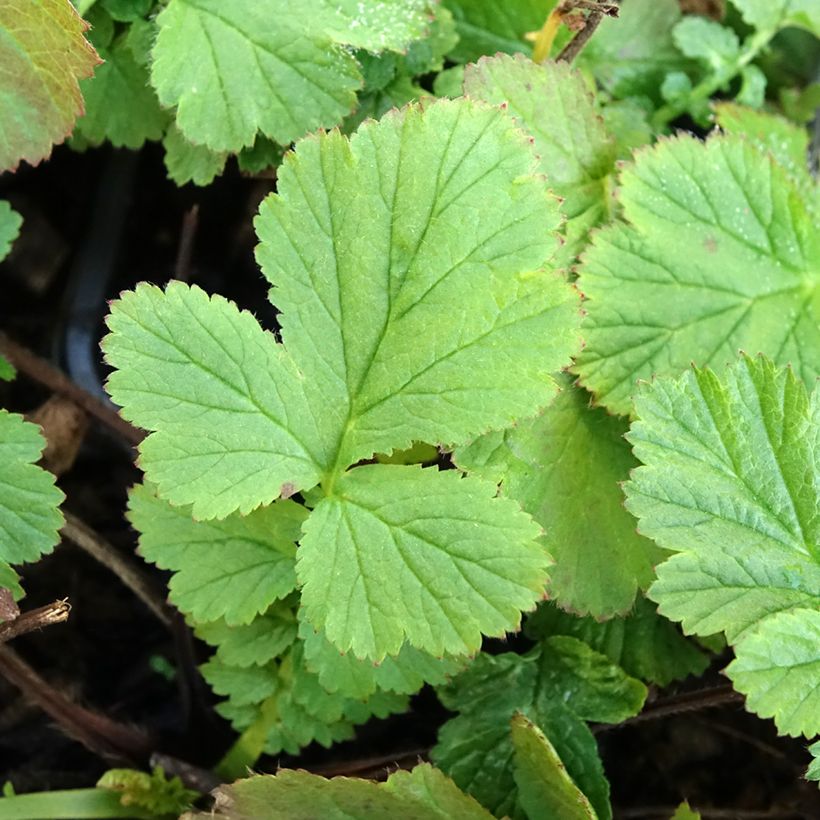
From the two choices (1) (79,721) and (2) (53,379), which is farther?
(2) (53,379)

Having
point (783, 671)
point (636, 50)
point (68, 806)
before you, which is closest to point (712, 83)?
point (636, 50)

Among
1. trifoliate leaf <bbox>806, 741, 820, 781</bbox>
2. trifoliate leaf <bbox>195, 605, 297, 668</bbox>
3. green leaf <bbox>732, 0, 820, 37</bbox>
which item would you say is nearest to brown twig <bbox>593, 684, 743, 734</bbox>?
trifoliate leaf <bbox>806, 741, 820, 781</bbox>

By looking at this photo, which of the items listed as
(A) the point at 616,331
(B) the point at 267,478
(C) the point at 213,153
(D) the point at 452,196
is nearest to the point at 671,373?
(A) the point at 616,331

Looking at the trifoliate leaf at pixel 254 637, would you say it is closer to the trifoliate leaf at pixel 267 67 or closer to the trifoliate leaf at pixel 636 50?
the trifoliate leaf at pixel 267 67

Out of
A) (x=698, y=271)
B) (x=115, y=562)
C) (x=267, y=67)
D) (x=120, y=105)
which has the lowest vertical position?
(x=115, y=562)

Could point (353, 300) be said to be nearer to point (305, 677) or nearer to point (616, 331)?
point (616, 331)

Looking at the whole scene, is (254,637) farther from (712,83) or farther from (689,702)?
(712,83)
